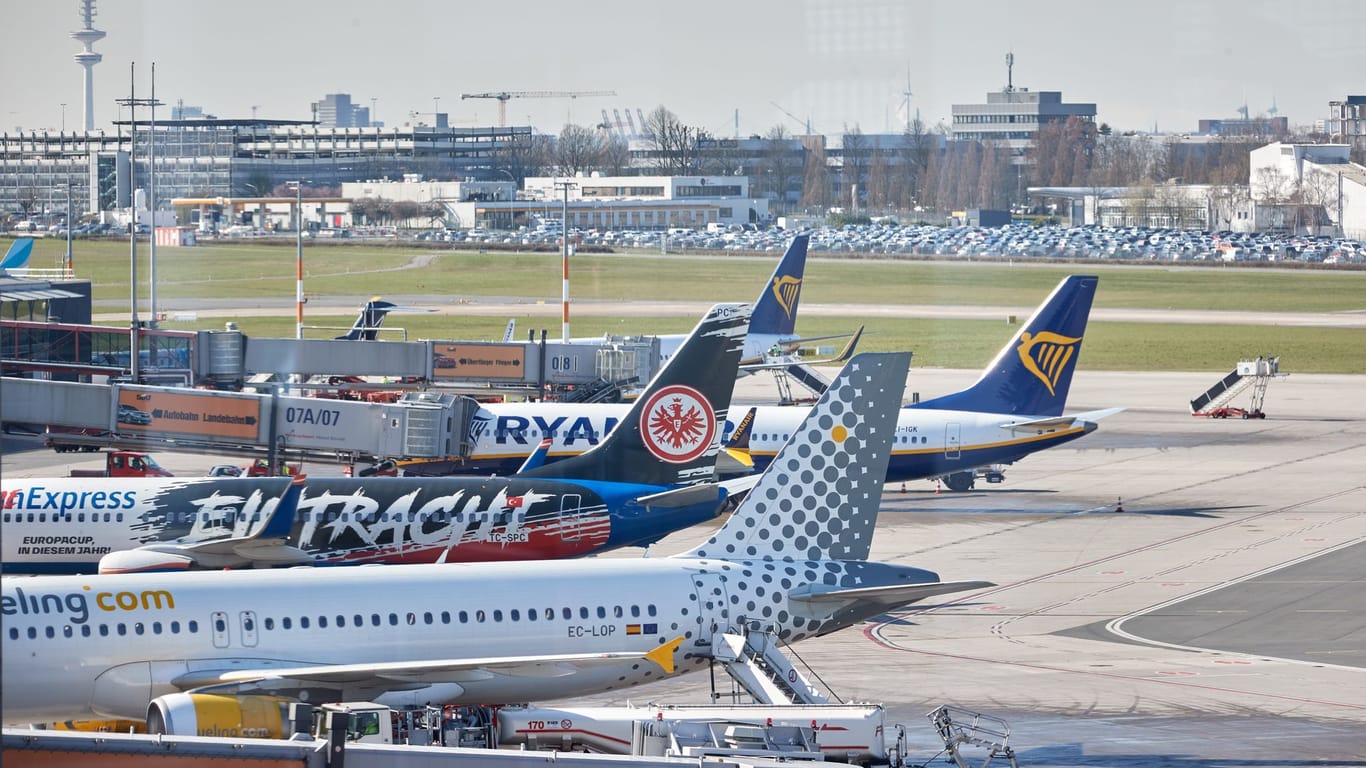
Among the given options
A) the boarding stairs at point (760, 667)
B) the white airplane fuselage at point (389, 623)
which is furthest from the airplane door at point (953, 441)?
the boarding stairs at point (760, 667)

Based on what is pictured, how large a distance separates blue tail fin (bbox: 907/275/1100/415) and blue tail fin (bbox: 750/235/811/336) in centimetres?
2817

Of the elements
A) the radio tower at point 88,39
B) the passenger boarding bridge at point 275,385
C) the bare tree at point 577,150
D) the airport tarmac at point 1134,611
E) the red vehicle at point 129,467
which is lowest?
the airport tarmac at point 1134,611

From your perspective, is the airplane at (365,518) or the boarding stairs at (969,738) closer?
the boarding stairs at (969,738)

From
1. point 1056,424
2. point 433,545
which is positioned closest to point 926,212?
point 1056,424

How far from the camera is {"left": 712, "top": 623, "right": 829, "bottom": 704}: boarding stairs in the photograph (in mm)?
22594

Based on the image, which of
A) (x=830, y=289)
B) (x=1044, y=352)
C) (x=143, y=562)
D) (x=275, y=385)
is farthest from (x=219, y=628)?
(x=830, y=289)

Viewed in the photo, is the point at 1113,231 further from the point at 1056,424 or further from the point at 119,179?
the point at 1056,424

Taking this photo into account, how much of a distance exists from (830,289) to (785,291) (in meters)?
58.6

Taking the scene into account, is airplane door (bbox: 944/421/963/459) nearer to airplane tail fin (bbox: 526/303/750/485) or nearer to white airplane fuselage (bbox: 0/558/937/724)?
airplane tail fin (bbox: 526/303/750/485)

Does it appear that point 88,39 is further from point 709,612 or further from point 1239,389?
point 1239,389

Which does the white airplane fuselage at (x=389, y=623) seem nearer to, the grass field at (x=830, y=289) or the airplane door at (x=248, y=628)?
the airplane door at (x=248, y=628)

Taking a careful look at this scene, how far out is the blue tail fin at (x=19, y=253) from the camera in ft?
267

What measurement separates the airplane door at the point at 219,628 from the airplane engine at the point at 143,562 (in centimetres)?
822

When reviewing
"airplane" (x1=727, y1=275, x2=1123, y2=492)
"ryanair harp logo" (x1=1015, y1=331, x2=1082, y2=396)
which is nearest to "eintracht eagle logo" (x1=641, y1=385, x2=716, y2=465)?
"airplane" (x1=727, y1=275, x2=1123, y2=492)
